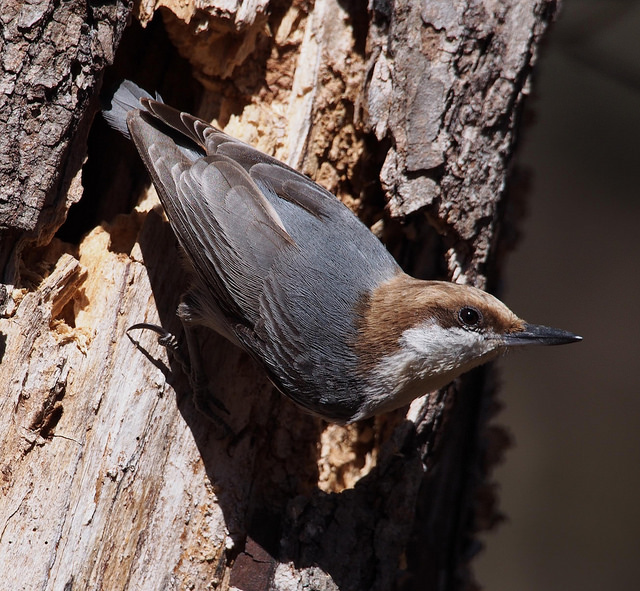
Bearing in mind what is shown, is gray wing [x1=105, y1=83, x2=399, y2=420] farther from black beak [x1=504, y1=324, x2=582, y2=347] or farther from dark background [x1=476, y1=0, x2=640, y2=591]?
dark background [x1=476, y1=0, x2=640, y2=591]

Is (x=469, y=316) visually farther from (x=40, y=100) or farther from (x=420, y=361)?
(x=40, y=100)

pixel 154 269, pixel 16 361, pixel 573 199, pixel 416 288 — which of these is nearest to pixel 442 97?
pixel 416 288

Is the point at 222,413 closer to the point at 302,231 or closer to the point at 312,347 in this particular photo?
the point at 312,347

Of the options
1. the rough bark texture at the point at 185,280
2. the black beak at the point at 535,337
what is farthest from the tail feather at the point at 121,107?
the black beak at the point at 535,337

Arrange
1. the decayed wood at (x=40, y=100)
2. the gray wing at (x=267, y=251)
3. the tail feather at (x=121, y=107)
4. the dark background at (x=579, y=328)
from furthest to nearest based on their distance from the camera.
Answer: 1. the dark background at (x=579, y=328)
2. the tail feather at (x=121, y=107)
3. the gray wing at (x=267, y=251)
4. the decayed wood at (x=40, y=100)

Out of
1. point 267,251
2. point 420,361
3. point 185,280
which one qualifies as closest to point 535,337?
point 420,361

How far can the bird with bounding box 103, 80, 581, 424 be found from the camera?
264 centimetres

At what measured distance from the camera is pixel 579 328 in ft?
20.7

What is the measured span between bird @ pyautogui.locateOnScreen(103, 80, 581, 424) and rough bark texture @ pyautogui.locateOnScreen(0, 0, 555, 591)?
0.78 feet

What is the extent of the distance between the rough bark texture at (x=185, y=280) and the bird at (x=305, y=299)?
0.78 feet

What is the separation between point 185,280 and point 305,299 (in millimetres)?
579

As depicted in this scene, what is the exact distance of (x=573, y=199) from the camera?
22.1ft

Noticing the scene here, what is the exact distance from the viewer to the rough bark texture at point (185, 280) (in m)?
2.45

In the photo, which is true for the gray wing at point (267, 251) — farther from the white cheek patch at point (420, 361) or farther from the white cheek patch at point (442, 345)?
the white cheek patch at point (442, 345)
